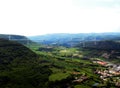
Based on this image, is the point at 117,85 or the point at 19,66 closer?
the point at 117,85

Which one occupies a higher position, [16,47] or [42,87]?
[16,47]

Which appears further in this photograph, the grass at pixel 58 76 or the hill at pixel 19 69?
the grass at pixel 58 76

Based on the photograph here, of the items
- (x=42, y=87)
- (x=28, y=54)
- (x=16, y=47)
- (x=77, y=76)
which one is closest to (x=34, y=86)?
(x=42, y=87)

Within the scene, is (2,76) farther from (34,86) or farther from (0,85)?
(34,86)

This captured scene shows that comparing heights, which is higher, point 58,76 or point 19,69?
point 19,69

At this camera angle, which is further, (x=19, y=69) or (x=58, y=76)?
(x=19, y=69)

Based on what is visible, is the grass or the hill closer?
the hill

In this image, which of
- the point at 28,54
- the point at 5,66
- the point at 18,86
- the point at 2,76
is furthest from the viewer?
the point at 28,54

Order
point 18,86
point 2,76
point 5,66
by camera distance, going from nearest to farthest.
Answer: point 18,86 → point 2,76 → point 5,66
